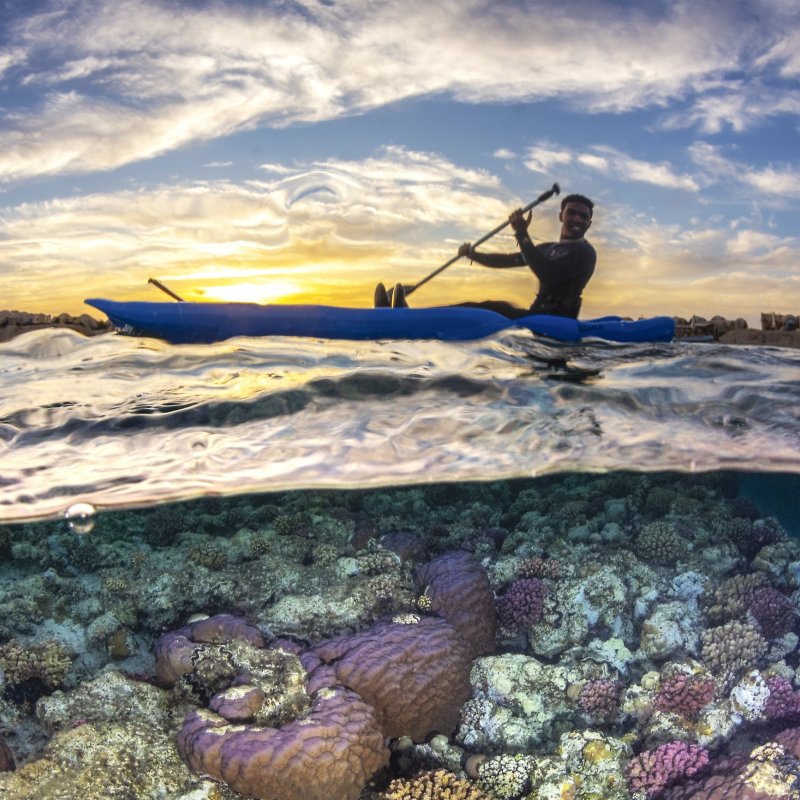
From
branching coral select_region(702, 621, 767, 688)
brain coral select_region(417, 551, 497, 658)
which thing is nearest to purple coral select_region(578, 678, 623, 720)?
brain coral select_region(417, 551, 497, 658)

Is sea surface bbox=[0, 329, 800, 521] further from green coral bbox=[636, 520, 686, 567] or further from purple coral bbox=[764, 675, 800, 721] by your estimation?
purple coral bbox=[764, 675, 800, 721]

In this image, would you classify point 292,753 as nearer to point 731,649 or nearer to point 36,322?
point 731,649

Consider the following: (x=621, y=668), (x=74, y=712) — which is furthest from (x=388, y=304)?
(x=74, y=712)

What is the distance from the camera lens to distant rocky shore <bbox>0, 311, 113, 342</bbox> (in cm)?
1128

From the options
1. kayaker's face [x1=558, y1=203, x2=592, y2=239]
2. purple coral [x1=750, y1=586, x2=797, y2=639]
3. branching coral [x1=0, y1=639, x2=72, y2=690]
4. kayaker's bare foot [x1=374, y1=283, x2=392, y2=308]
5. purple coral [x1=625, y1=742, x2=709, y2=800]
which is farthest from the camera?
kayaker's bare foot [x1=374, y1=283, x2=392, y2=308]

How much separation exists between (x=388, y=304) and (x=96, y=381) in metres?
5.25

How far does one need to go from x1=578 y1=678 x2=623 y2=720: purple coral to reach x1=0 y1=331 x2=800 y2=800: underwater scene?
0.02 metres

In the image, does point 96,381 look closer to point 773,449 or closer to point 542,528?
point 542,528

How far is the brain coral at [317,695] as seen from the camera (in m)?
5.86

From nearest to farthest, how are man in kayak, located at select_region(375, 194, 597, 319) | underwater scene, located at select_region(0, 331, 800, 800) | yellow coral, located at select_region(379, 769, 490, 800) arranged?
yellow coral, located at select_region(379, 769, 490, 800) < underwater scene, located at select_region(0, 331, 800, 800) < man in kayak, located at select_region(375, 194, 597, 319)

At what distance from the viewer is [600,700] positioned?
24.8ft

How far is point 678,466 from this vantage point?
1055 cm

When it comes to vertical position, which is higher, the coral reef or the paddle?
the paddle

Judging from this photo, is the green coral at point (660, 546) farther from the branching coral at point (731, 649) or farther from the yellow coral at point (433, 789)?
the yellow coral at point (433, 789)
